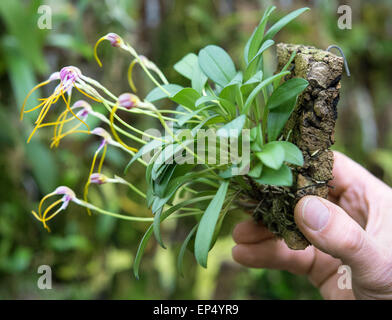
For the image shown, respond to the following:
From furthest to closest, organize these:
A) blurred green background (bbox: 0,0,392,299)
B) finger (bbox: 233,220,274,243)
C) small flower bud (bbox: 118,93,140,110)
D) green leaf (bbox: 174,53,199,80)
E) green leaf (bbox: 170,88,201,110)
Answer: blurred green background (bbox: 0,0,392,299), finger (bbox: 233,220,274,243), green leaf (bbox: 174,53,199,80), green leaf (bbox: 170,88,201,110), small flower bud (bbox: 118,93,140,110)

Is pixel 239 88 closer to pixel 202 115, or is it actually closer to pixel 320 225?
pixel 202 115

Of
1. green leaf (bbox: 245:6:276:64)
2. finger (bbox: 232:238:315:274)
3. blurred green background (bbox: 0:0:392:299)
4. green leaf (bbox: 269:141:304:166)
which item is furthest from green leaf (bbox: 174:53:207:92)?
blurred green background (bbox: 0:0:392:299)

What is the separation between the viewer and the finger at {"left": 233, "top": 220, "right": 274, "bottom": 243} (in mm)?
951

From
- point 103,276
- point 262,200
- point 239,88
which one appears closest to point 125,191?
point 103,276

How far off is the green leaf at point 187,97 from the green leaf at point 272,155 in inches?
6.3

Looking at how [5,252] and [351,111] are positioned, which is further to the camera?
[351,111]

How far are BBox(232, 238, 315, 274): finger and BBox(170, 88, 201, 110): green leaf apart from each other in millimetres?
523

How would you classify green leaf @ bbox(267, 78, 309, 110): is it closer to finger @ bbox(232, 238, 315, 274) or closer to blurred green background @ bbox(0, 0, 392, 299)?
finger @ bbox(232, 238, 315, 274)

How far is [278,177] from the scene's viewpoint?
592 mm

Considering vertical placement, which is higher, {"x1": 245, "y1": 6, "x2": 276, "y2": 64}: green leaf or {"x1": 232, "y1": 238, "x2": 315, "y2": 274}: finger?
{"x1": 245, "y1": 6, "x2": 276, "y2": 64}: green leaf

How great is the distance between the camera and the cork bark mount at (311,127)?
646 mm
